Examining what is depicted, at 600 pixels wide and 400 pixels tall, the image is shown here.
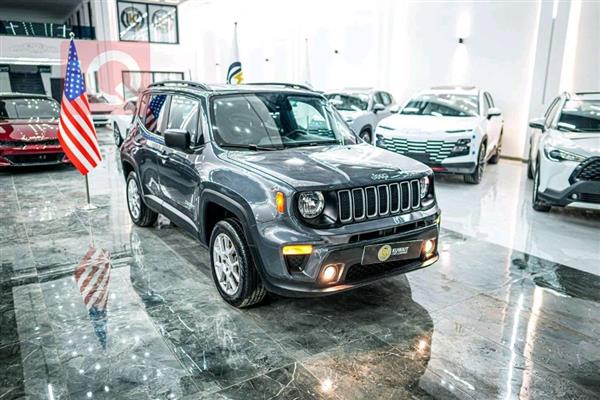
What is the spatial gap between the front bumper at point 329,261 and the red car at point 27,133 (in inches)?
290

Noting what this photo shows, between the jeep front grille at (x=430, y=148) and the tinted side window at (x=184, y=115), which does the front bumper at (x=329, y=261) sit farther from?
the jeep front grille at (x=430, y=148)

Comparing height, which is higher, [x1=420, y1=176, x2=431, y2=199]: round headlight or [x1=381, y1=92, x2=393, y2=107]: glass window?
[x1=381, y1=92, x2=393, y2=107]: glass window

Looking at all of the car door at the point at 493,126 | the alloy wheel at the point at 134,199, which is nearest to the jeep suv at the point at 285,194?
the alloy wheel at the point at 134,199

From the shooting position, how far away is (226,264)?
3469 millimetres

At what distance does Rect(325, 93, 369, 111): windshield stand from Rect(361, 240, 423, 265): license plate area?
329 inches

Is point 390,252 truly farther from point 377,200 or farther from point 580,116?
point 580,116

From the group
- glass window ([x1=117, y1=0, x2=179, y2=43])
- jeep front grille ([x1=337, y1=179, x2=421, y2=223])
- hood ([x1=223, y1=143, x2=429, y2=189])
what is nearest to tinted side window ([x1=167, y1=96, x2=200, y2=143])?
hood ([x1=223, y1=143, x2=429, y2=189])

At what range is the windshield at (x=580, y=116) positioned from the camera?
610cm

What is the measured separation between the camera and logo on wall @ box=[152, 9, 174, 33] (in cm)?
2561

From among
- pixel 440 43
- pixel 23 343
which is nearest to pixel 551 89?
pixel 440 43

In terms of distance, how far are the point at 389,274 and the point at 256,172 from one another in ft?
3.78

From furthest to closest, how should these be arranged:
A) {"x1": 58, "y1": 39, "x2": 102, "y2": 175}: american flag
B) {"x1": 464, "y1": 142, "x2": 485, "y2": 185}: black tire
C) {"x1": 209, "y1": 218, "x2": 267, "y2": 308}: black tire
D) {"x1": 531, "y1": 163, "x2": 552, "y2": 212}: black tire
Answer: {"x1": 464, "y1": 142, "x2": 485, "y2": 185}: black tire < {"x1": 58, "y1": 39, "x2": 102, "y2": 175}: american flag < {"x1": 531, "y1": 163, "x2": 552, "y2": 212}: black tire < {"x1": 209, "y1": 218, "x2": 267, "y2": 308}: black tire

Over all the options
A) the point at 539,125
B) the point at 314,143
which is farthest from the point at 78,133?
the point at 539,125

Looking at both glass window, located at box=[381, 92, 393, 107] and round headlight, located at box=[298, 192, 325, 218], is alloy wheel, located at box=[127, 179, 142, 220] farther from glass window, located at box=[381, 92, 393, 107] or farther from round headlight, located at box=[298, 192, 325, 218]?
glass window, located at box=[381, 92, 393, 107]
